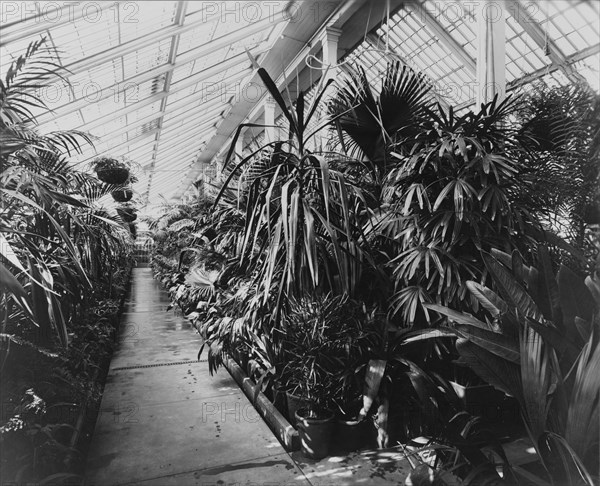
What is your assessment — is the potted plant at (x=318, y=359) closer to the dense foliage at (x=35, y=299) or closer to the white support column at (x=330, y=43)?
the dense foliage at (x=35, y=299)

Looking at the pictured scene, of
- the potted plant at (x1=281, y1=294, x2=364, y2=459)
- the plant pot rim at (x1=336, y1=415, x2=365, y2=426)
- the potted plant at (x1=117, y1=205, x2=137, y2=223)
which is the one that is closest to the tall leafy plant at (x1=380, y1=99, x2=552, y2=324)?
the potted plant at (x1=281, y1=294, x2=364, y2=459)

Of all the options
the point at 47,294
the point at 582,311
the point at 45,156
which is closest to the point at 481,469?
the point at 582,311

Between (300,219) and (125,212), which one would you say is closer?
(300,219)

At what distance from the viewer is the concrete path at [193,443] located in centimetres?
189

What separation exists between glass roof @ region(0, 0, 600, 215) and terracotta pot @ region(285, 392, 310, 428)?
7.34ft

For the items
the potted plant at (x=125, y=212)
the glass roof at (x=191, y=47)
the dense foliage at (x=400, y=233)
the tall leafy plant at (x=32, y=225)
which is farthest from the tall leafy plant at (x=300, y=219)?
the potted plant at (x=125, y=212)

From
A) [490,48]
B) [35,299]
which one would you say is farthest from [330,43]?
[35,299]

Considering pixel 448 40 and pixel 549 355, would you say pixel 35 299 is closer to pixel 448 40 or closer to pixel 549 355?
pixel 549 355

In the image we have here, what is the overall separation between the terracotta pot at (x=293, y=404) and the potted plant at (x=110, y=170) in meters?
2.98

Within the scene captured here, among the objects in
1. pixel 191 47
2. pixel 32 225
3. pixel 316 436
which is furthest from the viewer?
pixel 191 47

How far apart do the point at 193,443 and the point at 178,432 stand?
0.18 meters

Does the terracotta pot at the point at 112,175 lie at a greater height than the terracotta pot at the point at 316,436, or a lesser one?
greater

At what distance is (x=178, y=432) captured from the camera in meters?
2.35

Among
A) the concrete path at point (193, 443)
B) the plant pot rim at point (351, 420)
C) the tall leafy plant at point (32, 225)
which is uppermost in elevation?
the tall leafy plant at point (32, 225)
